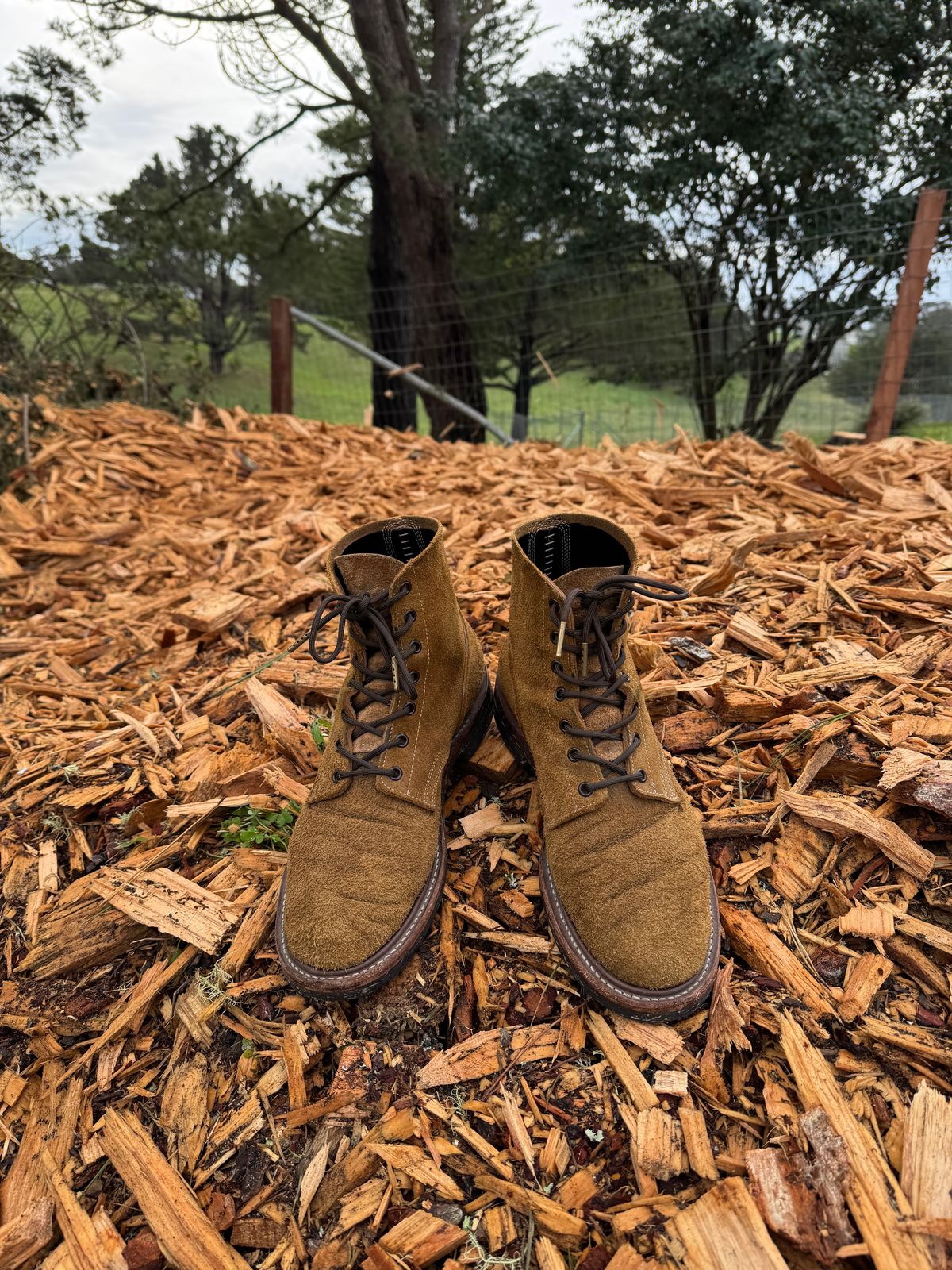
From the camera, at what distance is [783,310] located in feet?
33.8

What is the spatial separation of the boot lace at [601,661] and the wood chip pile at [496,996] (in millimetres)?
307

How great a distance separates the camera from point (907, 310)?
5.09m

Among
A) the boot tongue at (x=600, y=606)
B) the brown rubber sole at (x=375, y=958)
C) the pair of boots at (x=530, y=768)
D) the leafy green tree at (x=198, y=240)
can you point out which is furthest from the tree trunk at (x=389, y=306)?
the brown rubber sole at (x=375, y=958)

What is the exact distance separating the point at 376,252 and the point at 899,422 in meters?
7.38

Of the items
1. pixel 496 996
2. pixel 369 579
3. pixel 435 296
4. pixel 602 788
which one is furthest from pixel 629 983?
pixel 435 296

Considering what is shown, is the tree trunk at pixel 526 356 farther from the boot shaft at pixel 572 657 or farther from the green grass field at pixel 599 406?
the boot shaft at pixel 572 657

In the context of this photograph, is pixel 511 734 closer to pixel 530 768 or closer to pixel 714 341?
pixel 530 768

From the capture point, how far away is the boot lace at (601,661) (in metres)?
1.63

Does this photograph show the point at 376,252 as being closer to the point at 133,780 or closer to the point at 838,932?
the point at 133,780

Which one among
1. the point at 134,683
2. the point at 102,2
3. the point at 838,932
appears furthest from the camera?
the point at 102,2

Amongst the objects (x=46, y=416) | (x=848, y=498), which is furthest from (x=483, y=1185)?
(x=46, y=416)

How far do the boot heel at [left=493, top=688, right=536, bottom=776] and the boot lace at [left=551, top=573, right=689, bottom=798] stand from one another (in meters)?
0.22

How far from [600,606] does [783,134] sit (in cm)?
1026

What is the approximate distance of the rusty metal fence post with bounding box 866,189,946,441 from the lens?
4891 mm
